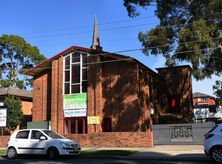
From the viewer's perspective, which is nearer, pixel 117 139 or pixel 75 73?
pixel 117 139

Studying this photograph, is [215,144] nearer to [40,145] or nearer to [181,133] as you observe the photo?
[40,145]

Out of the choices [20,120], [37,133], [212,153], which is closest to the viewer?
[212,153]

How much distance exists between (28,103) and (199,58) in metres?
24.4

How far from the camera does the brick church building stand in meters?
32.2

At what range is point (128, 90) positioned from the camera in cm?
3231

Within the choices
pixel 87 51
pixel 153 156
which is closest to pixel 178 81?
pixel 87 51

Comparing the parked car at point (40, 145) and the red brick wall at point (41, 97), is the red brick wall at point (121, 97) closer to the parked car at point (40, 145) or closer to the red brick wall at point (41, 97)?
the red brick wall at point (41, 97)

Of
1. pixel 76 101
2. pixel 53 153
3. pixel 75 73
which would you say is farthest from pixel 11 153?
pixel 75 73

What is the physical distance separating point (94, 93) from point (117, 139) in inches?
302

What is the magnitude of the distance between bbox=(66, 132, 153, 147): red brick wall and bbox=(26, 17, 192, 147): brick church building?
12.4ft

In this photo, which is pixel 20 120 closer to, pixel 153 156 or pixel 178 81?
pixel 178 81

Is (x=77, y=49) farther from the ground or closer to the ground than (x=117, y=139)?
farther from the ground

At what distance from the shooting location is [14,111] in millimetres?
40156

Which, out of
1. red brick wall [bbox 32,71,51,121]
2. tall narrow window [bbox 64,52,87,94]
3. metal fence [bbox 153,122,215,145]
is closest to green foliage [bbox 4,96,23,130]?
Result: red brick wall [bbox 32,71,51,121]
